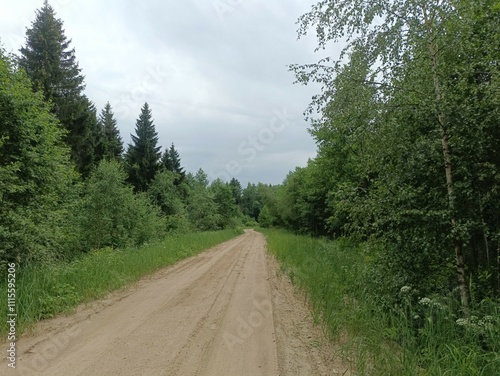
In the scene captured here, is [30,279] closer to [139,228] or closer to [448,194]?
[448,194]

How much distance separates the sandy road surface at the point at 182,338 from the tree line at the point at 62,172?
2800 millimetres

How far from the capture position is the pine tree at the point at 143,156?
3353 cm

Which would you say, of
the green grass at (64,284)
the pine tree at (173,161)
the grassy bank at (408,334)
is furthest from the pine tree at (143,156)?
the grassy bank at (408,334)

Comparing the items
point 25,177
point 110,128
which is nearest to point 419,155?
point 25,177

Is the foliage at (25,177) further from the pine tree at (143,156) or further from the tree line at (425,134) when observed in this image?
the pine tree at (143,156)

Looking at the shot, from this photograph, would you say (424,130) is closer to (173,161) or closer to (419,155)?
(419,155)

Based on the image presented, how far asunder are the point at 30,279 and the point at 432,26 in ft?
28.7

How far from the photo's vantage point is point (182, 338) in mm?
4723

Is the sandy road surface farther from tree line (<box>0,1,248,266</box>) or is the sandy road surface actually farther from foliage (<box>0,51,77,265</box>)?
tree line (<box>0,1,248,266</box>)

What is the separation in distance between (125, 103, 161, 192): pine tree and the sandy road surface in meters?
27.6

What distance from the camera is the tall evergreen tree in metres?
19.8

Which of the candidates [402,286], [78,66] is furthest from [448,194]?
[78,66]

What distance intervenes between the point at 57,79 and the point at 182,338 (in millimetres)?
21657

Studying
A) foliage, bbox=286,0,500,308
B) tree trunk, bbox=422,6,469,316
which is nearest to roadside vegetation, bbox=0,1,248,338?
foliage, bbox=286,0,500,308
